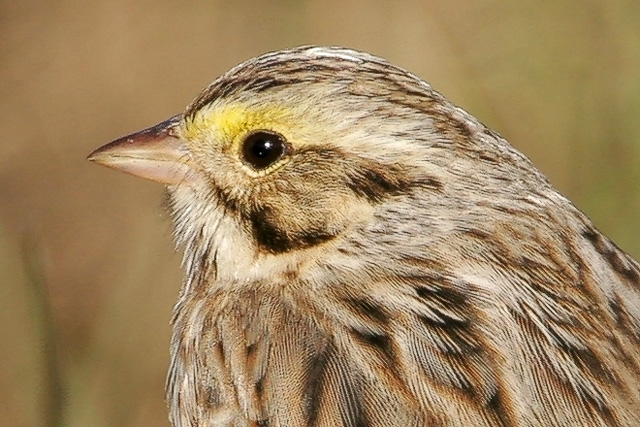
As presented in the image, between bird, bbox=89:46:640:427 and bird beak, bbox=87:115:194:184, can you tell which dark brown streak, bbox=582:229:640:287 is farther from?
bird beak, bbox=87:115:194:184

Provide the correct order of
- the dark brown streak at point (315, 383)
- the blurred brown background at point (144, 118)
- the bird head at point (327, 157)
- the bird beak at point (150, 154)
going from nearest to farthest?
the dark brown streak at point (315, 383), the bird head at point (327, 157), the bird beak at point (150, 154), the blurred brown background at point (144, 118)

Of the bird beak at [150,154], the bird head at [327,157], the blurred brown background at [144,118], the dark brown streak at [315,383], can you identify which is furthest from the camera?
the blurred brown background at [144,118]

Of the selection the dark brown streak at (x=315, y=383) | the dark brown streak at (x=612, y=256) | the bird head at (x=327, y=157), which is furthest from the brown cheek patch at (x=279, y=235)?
the dark brown streak at (x=612, y=256)

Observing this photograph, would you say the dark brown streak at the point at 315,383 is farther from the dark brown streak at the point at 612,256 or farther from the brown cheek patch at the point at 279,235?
the dark brown streak at the point at 612,256

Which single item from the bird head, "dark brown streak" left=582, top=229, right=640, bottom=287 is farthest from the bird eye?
"dark brown streak" left=582, top=229, right=640, bottom=287

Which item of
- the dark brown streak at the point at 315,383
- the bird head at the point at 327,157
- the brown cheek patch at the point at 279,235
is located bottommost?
the dark brown streak at the point at 315,383

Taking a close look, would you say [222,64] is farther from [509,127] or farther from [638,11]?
[638,11]

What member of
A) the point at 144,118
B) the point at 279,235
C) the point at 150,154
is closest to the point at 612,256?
the point at 279,235

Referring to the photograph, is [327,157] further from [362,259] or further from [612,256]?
[612,256]
